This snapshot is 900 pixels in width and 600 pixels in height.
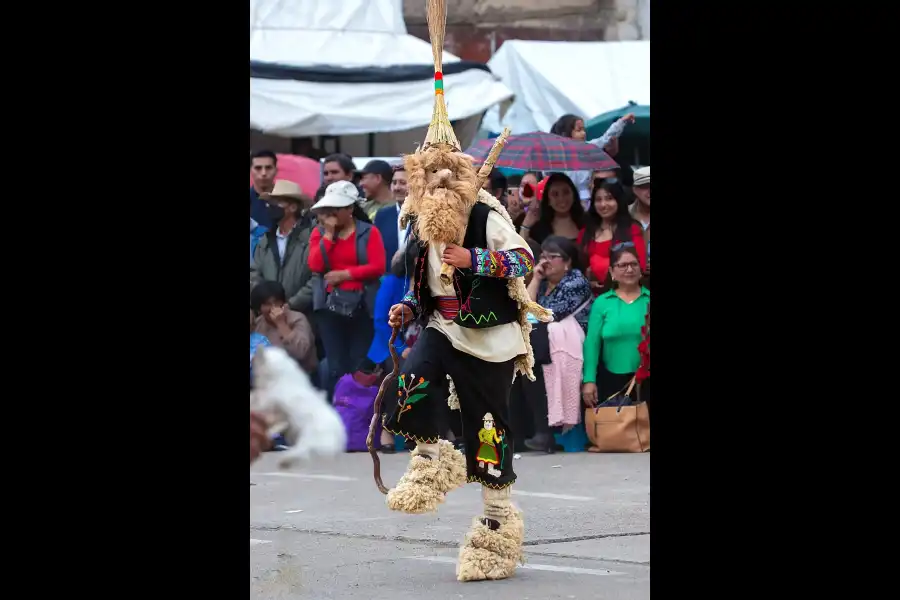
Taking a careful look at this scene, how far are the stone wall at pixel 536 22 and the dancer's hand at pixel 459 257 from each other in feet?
34.2

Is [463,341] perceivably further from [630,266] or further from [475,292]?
[630,266]

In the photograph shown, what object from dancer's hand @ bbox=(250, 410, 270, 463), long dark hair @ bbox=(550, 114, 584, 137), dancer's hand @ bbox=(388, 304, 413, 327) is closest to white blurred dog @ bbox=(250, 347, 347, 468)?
dancer's hand @ bbox=(250, 410, 270, 463)

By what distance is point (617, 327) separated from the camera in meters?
9.48

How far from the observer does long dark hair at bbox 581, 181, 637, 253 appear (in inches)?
379

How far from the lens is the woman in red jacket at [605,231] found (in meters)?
9.61

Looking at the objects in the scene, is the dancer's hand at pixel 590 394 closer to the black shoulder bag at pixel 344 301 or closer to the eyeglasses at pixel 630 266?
the eyeglasses at pixel 630 266

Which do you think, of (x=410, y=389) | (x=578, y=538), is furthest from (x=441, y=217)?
(x=578, y=538)

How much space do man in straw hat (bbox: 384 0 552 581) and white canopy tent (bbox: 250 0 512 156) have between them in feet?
19.8

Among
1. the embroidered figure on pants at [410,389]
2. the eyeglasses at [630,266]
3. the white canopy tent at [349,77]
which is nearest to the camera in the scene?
the embroidered figure on pants at [410,389]

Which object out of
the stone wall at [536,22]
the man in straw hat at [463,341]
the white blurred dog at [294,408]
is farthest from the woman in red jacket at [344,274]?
the stone wall at [536,22]
